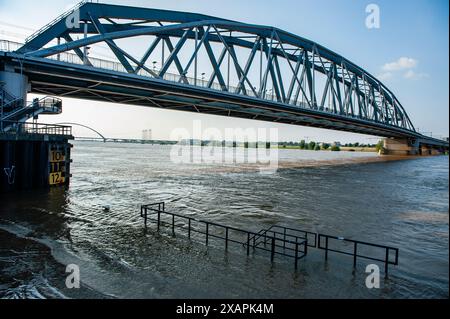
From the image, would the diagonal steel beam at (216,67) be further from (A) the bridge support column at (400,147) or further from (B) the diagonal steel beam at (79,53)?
(A) the bridge support column at (400,147)

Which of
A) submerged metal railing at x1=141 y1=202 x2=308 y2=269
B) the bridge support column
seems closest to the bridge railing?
submerged metal railing at x1=141 y1=202 x2=308 y2=269

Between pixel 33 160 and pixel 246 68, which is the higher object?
pixel 246 68

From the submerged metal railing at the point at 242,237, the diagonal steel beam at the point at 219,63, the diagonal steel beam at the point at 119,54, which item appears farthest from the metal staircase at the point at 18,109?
the diagonal steel beam at the point at 219,63

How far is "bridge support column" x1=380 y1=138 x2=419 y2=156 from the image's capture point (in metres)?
131

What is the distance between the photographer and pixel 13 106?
93.7 feet

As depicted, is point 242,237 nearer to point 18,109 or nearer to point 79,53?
point 18,109

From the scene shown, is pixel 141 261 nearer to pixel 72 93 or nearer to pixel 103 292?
pixel 103 292

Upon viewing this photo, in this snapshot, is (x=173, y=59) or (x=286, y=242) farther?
(x=173, y=59)

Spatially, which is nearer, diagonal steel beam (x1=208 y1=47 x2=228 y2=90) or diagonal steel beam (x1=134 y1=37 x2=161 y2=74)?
diagonal steel beam (x1=134 y1=37 x2=161 y2=74)

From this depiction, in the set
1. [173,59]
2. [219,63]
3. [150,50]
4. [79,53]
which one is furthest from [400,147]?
[79,53]

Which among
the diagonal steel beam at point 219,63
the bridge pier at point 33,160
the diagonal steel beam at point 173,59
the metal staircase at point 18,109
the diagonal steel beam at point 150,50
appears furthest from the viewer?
the diagonal steel beam at point 219,63

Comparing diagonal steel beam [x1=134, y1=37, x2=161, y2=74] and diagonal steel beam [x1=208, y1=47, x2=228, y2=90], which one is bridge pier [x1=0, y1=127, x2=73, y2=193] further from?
diagonal steel beam [x1=208, y1=47, x2=228, y2=90]

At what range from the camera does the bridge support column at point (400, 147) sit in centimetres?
13138

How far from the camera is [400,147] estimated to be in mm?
132750
